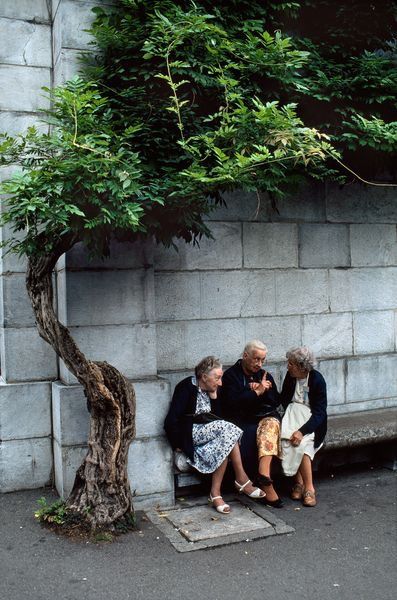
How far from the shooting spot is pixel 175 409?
5582mm

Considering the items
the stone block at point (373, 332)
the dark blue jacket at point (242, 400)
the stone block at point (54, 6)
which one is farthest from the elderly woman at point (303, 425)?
the stone block at point (54, 6)

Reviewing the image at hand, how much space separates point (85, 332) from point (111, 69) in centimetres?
235

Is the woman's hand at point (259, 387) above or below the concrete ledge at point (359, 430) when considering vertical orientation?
above

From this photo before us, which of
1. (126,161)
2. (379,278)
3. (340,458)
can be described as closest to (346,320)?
(379,278)

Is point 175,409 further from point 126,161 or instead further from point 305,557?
point 126,161

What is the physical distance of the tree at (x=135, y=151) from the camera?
4.34 metres

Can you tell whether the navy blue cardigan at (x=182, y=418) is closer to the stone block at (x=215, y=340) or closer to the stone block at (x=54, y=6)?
the stone block at (x=215, y=340)

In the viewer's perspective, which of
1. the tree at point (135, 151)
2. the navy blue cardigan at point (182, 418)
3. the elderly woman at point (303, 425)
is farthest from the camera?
the elderly woman at point (303, 425)

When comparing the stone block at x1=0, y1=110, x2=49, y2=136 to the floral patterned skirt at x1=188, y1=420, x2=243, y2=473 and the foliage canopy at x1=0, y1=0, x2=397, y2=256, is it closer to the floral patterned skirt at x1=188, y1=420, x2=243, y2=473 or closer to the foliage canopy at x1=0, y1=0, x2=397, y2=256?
the foliage canopy at x1=0, y1=0, x2=397, y2=256

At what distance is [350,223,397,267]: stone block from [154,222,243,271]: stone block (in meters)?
1.56

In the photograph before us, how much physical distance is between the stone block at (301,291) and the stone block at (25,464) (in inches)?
113

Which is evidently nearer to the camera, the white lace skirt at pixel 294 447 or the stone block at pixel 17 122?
the white lace skirt at pixel 294 447

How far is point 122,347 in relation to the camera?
5.67m

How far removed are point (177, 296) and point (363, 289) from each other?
7.91 feet
